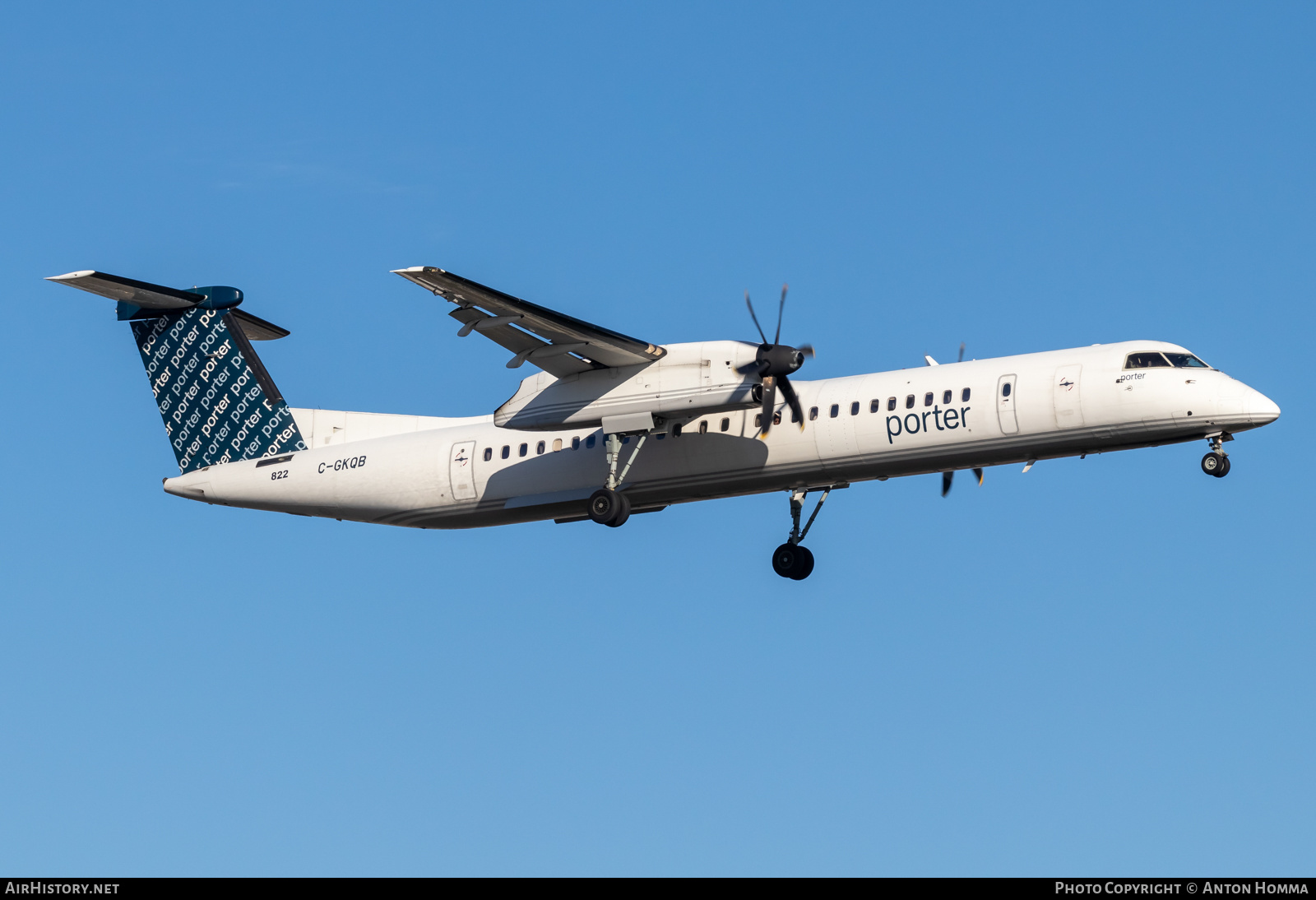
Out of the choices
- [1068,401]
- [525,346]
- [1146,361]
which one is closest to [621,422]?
[525,346]

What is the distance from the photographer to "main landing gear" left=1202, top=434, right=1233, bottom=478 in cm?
2269

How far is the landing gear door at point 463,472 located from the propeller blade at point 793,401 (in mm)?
5896

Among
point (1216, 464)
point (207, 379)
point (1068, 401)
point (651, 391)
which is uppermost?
point (207, 379)

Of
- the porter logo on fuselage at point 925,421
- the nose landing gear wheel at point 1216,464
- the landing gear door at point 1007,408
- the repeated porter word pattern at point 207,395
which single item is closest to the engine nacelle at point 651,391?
the porter logo on fuselage at point 925,421

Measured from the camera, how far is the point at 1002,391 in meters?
24.1

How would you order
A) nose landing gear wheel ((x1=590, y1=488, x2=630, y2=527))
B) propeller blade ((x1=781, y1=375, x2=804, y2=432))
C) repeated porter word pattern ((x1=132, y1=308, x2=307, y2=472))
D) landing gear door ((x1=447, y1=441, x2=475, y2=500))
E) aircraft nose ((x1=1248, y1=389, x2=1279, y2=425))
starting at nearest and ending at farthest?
aircraft nose ((x1=1248, y1=389, x2=1279, y2=425)) < propeller blade ((x1=781, y1=375, x2=804, y2=432)) < nose landing gear wheel ((x1=590, y1=488, x2=630, y2=527)) < landing gear door ((x1=447, y1=441, x2=475, y2=500)) < repeated porter word pattern ((x1=132, y1=308, x2=307, y2=472))

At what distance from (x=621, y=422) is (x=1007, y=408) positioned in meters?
6.07

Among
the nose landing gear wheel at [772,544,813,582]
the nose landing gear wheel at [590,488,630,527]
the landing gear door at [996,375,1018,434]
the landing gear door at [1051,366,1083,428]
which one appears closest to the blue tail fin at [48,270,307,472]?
the nose landing gear wheel at [590,488,630,527]

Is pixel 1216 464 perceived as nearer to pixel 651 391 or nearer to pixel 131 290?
pixel 651 391

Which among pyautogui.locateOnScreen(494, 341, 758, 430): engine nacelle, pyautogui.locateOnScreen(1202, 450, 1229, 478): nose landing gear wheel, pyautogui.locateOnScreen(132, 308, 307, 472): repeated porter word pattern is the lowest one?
pyautogui.locateOnScreen(1202, 450, 1229, 478): nose landing gear wheel

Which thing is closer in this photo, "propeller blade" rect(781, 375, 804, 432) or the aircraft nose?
the aircraft nose

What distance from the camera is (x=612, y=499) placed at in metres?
25.5

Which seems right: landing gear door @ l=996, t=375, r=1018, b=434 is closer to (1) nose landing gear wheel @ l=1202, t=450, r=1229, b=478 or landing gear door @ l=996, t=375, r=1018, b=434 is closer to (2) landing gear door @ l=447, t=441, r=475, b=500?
(1) nose landing gear wheel @ l=1202, t=450, r=1229, b=478

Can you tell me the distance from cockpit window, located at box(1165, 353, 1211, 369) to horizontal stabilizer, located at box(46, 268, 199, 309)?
17532 millimetres
